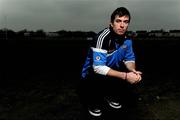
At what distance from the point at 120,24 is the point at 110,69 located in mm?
629

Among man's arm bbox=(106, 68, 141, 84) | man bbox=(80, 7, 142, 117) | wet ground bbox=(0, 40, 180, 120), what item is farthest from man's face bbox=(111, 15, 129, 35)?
wet ground bbox=(0, 40, 180, 120)

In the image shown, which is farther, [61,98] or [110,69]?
[61,98]

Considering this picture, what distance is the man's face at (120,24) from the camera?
4938 millimetres

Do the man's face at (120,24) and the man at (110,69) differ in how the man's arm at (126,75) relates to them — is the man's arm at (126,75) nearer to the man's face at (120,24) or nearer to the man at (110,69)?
the man at (110,69)

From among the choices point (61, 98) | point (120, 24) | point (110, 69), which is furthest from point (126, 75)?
point (61, 98)

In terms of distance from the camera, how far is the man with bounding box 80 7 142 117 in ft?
16.3

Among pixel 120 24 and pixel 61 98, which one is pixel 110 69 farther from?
pixel 61 98

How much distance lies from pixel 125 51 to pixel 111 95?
0.74 metres

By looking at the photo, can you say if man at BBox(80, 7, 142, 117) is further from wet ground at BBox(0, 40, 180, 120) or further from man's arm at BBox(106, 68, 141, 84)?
wet ground at BBox(0, 40, 180, 120)

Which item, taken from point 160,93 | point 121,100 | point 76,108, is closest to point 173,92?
point 160,93

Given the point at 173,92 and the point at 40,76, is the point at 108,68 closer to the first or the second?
the point at 173,92

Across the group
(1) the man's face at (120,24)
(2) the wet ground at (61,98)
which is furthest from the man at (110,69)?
(2) the wet ground at (61,98)

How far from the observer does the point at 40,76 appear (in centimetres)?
1498

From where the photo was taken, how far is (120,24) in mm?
4945
